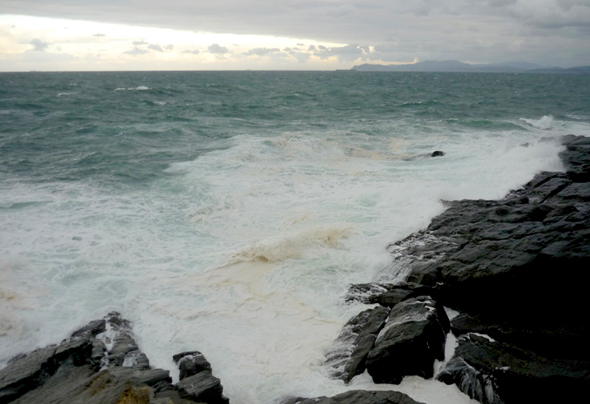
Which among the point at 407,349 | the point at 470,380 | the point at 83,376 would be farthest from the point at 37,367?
the point at 470,380

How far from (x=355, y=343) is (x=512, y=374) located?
7.08ft

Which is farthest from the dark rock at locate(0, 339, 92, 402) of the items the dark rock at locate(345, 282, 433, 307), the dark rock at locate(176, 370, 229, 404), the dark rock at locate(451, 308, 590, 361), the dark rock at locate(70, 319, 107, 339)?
the dark rock at locate(451, 308, 590, 361)

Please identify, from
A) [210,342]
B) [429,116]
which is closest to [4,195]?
[210,342]

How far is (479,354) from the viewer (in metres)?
5.44

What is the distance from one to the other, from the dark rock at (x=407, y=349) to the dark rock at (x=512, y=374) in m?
0.26

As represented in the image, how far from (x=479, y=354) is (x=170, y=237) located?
764cm

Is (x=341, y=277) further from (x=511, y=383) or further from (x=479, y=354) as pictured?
(x=511, y=383)

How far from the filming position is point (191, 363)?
19.4 ft

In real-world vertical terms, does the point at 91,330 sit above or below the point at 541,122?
below

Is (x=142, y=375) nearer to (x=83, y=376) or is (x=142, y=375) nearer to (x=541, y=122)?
(x=83, y=376)

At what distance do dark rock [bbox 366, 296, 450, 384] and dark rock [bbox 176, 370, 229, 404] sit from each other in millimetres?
2010

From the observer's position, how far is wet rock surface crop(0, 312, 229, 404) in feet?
14.8

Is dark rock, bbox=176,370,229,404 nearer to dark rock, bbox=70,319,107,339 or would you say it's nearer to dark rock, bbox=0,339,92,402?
dark rock, bbox=0,339,92,402

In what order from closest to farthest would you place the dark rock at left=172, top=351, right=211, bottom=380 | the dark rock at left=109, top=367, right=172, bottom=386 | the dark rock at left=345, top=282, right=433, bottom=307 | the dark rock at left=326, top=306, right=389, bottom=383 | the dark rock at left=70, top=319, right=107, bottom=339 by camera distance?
1. the dark rock at left=109, top=367, right=172, bottom=386
2. the dark rock at left=326, top=306, right=389, bottom=383
3. the dark rock at left=172, top=351, right=211, bottom=380
4. the dark rock at left=70, top=319, right=107, bottom=339
5. the dark rock at left=345, top=282, right=433, bottom=307
